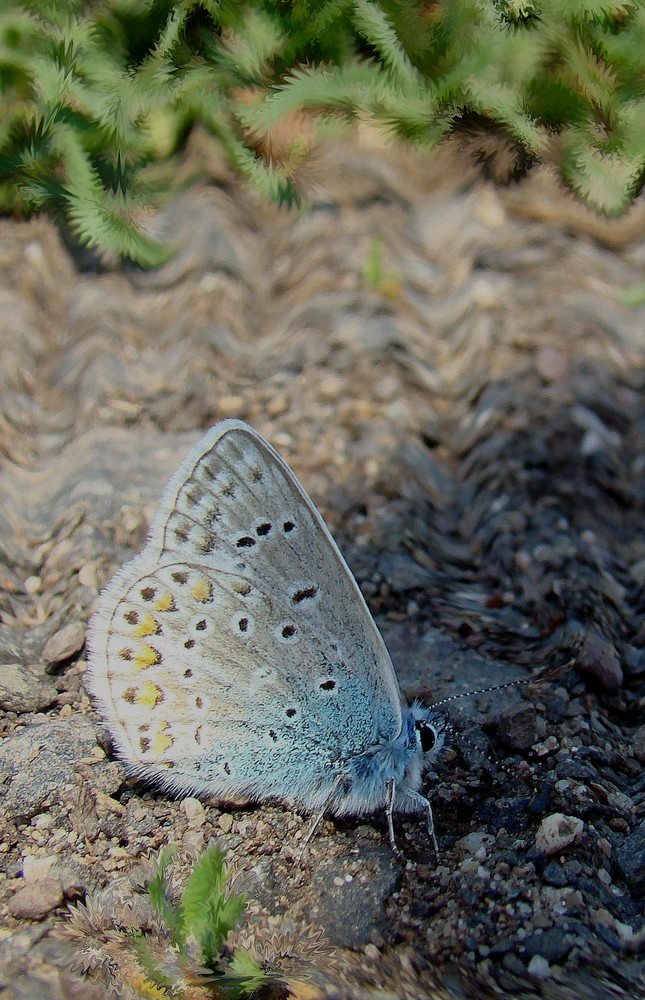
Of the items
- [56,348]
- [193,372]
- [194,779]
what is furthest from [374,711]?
[56,348]

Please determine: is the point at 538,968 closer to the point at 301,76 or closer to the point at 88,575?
the point at 88,575

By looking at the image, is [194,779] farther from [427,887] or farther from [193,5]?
[193,5]

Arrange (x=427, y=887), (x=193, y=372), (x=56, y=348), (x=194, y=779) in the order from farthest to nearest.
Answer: (x=56, y=348), (x=193, y=372), (x=194, y=779), (x=427, y=887)

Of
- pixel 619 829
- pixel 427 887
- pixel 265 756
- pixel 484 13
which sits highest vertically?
pixel 484 13

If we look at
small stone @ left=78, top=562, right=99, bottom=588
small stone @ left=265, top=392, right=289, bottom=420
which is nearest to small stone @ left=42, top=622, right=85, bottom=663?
small stone @ left=78, top=562, right=99, bottom=588

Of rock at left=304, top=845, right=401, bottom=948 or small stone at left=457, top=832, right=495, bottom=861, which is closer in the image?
rock at left=304, top=845, right=401, bottom=948

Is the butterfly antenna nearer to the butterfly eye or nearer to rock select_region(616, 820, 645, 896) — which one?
the butterfly eye

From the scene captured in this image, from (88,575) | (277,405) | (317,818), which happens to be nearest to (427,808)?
(317,818)
